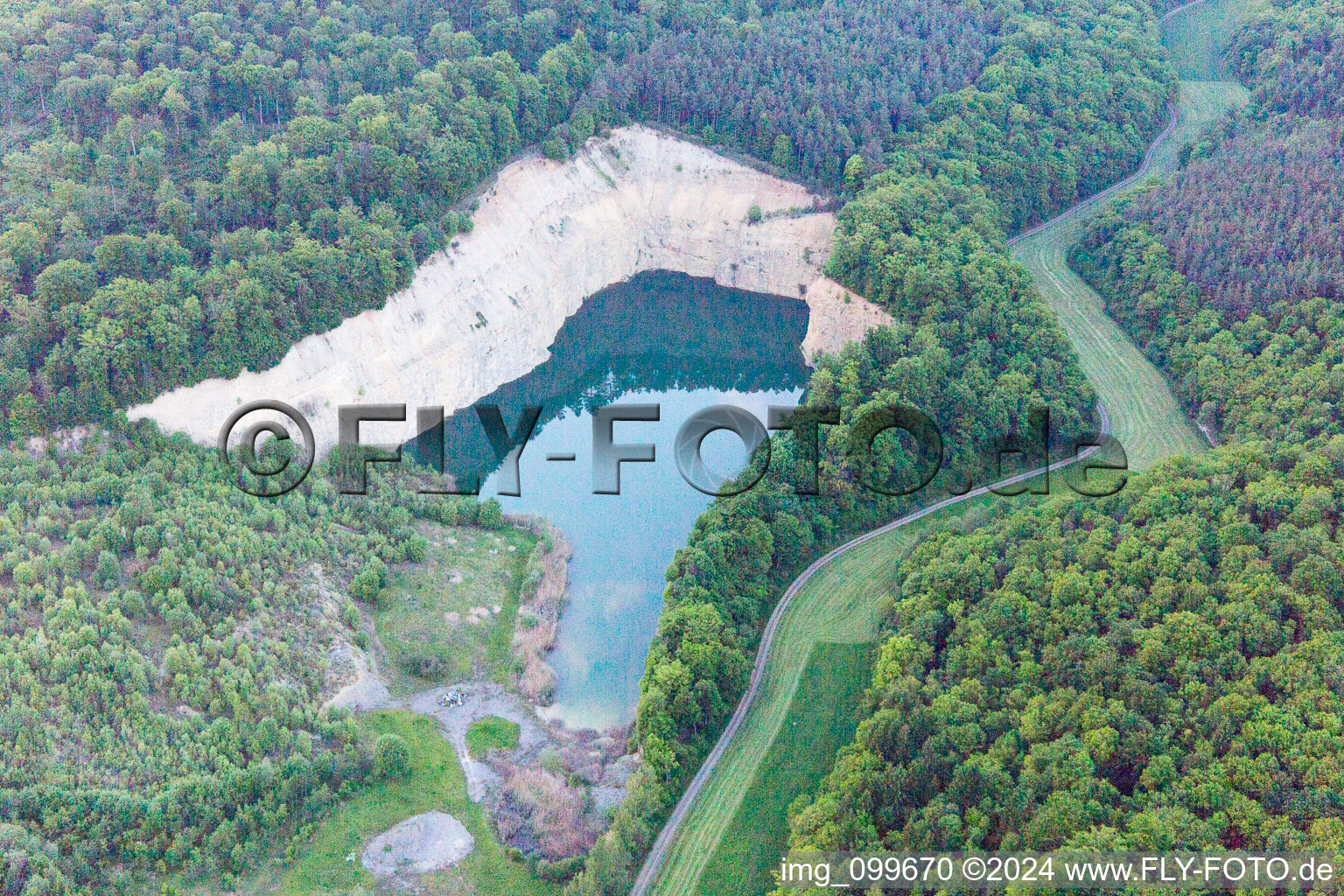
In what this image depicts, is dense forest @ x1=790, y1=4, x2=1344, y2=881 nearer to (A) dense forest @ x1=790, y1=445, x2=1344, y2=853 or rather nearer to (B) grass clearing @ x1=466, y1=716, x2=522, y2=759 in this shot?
(A) dense forest @ x1=790, y1=445, x2=1344, y2=853

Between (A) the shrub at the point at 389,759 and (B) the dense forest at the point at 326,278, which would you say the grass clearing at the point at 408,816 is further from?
(B) the dense forest at the point at 326,278

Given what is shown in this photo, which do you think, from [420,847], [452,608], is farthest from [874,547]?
[420,847]

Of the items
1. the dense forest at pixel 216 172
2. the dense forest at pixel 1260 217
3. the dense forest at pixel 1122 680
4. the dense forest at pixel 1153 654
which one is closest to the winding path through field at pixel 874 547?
the dense forest at pixel 1153 654

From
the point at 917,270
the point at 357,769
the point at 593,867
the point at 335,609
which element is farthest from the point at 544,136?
the point at 593,867

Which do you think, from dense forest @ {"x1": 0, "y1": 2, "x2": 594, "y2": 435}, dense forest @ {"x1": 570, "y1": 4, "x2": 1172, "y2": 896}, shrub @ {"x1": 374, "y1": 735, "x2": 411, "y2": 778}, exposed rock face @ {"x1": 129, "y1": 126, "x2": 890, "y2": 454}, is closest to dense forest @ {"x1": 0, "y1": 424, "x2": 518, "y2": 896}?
shrub @ {"x1": 374, "y1": 735, "x2": 411, "y2": 778}

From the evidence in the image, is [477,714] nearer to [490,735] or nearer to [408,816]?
[490,735]

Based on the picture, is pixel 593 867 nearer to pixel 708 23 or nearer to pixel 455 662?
pixel 455 662

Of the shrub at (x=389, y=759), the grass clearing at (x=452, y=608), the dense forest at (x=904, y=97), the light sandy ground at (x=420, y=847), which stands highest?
the dense forest at (x=904, y=97)
